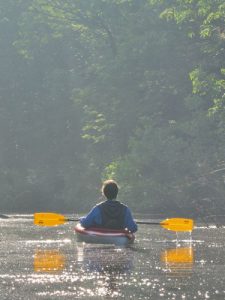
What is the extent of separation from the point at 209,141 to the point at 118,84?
9737 mm

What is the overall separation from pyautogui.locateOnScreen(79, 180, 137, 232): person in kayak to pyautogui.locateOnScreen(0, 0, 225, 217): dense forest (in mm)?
19108

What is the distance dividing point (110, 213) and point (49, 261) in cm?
378

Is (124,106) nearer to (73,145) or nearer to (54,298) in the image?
(73,145)

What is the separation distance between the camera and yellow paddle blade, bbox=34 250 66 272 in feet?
45.0

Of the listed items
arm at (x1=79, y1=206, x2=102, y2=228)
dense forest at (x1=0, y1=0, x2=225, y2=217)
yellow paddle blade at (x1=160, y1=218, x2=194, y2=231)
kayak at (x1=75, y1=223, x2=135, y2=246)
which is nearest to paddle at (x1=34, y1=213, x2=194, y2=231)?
yellow paddle blade at (x1=160, y1=218, x2=194, y2=231)

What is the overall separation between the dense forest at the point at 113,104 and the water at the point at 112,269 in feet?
62.6

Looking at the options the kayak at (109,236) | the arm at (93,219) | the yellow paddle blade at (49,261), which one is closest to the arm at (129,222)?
the kayak at (109,236)

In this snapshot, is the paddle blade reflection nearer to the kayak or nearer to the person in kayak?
the kayak

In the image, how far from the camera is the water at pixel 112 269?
35.8 feet

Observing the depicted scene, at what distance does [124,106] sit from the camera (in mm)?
53188

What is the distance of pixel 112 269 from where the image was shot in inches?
531

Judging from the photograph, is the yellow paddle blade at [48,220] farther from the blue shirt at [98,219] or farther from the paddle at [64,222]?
the blue shirt at [98,219]

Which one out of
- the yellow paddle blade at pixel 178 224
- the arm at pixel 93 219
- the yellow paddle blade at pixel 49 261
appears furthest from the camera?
the yellow paddle blade at pixel 178 224

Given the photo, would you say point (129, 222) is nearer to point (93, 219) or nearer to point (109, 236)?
point (109, 236)
